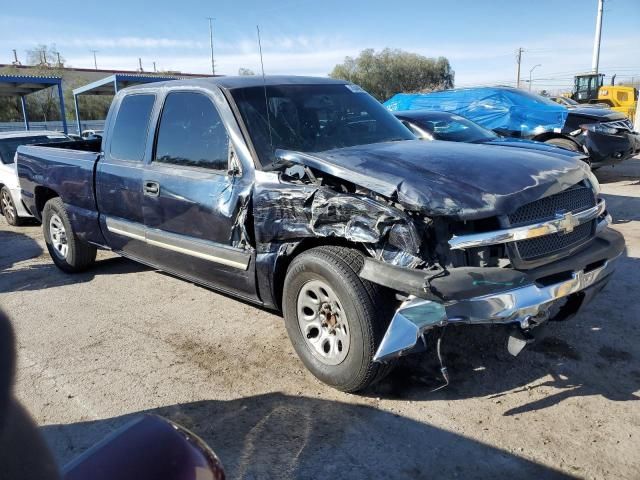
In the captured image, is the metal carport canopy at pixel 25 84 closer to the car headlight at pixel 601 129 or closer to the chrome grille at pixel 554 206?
the car headlight at pixel 601 129

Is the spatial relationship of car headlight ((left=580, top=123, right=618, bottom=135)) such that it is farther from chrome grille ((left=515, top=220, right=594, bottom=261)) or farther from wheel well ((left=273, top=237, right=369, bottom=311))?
wheel well ((left=273, top=237, right=369, bottom=311))

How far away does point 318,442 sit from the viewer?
9.17 feet

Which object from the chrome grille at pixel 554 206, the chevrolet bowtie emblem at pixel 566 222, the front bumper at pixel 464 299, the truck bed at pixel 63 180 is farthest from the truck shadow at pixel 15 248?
the chevrolet bowtie emblem at pixel 566 222

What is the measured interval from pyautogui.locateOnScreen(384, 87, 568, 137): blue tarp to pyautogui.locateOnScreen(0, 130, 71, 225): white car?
8374 mm

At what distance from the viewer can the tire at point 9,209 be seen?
8.77 m

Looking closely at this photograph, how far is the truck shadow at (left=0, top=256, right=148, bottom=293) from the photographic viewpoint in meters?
5.72

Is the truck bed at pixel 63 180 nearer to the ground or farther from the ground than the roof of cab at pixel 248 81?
nearer to the ground

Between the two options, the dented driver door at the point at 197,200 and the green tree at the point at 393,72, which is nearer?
the dented driver door at the point at 197,200

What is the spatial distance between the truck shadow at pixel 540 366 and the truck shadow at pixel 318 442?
37 centimetres

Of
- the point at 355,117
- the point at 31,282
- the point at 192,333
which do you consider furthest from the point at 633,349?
the point at 31,282

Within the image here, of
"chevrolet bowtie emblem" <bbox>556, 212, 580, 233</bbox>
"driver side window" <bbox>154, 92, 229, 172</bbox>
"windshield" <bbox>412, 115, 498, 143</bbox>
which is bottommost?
"chevrolet bowtie emblem" <bbox>556, 212, 580, 233</bbox>

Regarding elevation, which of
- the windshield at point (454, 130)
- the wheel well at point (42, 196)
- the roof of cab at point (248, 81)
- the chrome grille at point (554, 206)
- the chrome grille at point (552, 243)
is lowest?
the wheel well at point (42, 196)

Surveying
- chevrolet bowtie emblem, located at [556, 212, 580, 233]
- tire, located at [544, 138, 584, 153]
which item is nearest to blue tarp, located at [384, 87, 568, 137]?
tire, located at [544, 138, 584, 153]

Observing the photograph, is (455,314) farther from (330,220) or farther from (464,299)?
(330,220)
